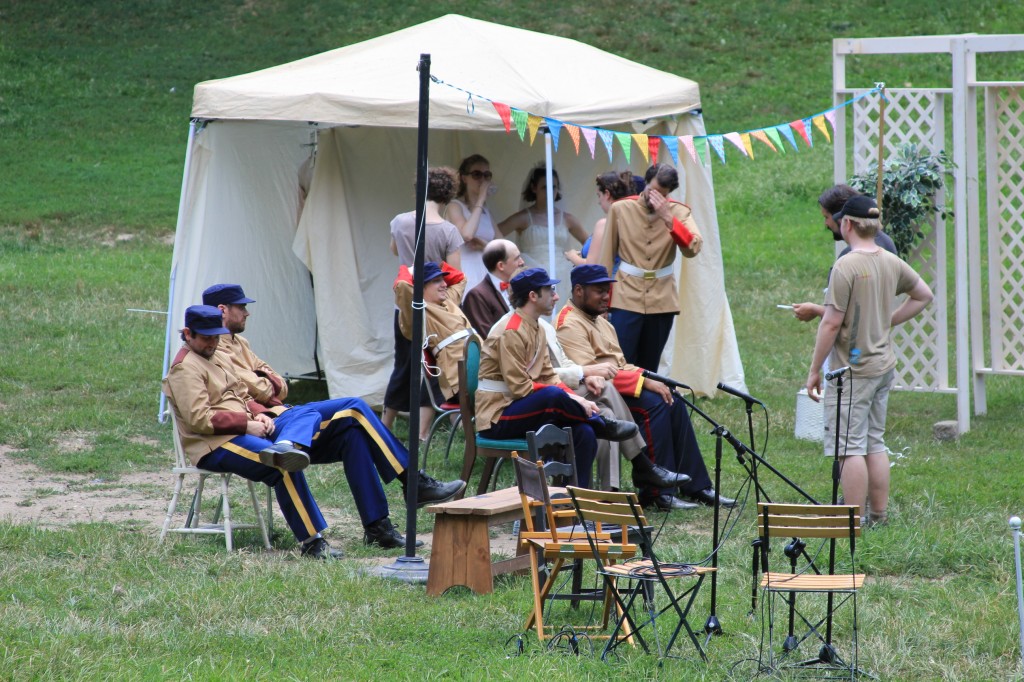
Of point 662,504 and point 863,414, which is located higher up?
point 863,414

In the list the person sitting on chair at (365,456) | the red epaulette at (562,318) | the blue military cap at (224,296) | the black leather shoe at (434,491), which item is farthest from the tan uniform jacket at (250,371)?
the red epaulette at (562,318)

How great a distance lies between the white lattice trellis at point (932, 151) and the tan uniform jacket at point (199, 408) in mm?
4280

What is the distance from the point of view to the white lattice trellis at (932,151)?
8.23m

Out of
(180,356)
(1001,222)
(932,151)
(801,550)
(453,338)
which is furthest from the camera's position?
(1001,222)

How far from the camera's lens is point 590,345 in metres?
6.95

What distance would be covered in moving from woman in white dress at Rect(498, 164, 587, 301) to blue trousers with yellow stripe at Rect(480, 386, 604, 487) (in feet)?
10.3

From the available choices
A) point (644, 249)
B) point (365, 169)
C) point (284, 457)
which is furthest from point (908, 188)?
point (284, 457)

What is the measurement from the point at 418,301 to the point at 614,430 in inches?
61.8

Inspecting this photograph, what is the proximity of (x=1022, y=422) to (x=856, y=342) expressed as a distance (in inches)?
124

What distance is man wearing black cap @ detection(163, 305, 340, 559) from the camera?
6012 millimetres

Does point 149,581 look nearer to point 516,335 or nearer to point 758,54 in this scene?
point 516,335

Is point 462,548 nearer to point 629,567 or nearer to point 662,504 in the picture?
point 629,567

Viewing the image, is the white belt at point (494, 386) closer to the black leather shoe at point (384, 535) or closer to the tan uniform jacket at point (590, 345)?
the tan uniform jacket at point (590, 345)

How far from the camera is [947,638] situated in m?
4.76
